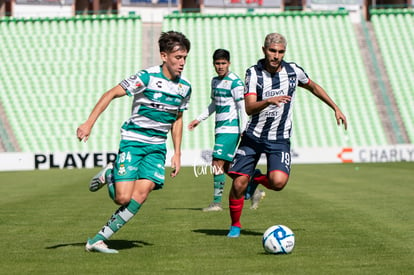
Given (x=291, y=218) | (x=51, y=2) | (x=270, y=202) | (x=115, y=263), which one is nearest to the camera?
(x=115, y=263)

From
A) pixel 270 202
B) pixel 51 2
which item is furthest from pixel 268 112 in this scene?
pixel 51 2

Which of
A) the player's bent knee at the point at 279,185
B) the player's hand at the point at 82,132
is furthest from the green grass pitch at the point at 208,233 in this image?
the player's hand at the point at 82,132

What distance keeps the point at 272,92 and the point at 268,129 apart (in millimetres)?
477

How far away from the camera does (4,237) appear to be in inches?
388

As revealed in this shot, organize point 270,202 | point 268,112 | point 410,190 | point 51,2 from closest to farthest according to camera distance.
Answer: point 268,112 < point 270,202 < point 410,190 < point 51,2

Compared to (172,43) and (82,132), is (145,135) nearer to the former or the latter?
(172,43)

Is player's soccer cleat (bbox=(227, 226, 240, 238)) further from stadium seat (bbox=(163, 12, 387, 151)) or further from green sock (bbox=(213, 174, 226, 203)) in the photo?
stadium seat (bbox=(163, 12, 387, 151))

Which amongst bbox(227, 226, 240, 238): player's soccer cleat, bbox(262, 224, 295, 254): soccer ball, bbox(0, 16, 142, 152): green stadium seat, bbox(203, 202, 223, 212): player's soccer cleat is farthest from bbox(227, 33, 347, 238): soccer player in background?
bbox(0, 16, 142, 152): green stadium seat

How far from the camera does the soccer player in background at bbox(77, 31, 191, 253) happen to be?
836 centimetres

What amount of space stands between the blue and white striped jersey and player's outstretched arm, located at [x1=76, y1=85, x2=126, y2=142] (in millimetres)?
1980

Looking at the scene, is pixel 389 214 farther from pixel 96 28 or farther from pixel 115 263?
pixel 96 28

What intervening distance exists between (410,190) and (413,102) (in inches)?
874

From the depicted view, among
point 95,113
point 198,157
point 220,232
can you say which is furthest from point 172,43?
point 198,157

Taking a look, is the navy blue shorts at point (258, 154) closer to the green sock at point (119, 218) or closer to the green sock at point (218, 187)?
the green sock at point (119, 218)
